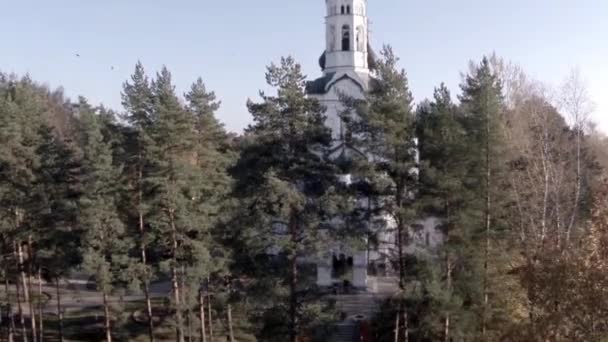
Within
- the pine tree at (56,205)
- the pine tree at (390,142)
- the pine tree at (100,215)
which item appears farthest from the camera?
the pine tree at (56,205)

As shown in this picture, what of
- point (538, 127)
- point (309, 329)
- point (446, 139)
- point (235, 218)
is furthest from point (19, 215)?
point (538, 127)

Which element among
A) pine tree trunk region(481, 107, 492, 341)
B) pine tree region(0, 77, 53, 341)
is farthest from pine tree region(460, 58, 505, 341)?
pine tree region(0, 77, 53, 341)

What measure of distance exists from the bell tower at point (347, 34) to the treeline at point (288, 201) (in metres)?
17.1

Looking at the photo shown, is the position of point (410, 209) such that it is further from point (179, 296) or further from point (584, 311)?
point (179, 296)

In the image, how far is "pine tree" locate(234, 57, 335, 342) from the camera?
1819cm

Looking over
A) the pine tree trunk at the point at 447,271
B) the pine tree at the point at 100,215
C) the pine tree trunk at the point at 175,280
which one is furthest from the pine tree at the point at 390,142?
the pine tree at the point at 100,215

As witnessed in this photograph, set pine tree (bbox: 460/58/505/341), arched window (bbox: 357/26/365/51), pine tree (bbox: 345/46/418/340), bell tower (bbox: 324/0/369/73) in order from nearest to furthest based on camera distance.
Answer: pine tree (bbox: 345/46/418/340)
pine tree (bbox: 460/58/505/341)
bell tower (bbox: 324/0/369/73)
arched window (bbox: 357/26/365/51)

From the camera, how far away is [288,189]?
17781 mm

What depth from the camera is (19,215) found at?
84.8 feet

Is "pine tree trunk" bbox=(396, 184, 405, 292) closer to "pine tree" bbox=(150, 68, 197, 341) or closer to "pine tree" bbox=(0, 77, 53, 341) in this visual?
"pine tree" bbox=(150, 68, 197, 341)

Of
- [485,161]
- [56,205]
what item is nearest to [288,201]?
[485,161]

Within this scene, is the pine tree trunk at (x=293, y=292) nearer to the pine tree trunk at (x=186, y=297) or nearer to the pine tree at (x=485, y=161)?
the pine tree trunk at (x=186, y=297)

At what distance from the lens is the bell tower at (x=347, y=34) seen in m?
40.1

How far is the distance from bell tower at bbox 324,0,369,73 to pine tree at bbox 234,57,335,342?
21.9 meters
